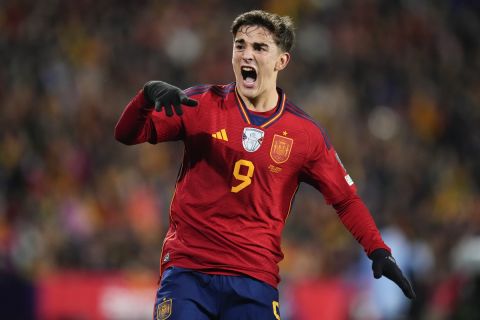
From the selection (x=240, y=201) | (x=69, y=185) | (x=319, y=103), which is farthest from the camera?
(x=319, y=103)

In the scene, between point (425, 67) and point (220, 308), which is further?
point (425, 67)

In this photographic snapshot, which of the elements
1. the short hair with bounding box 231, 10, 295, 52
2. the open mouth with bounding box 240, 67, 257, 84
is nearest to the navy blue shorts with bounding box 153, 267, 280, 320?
the open mouth with bounding box 240, 67, 257, 84

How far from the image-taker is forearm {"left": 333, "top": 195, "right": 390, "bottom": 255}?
509cm

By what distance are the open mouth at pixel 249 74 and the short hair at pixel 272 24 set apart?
0.20m

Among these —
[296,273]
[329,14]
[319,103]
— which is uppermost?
[329,14]

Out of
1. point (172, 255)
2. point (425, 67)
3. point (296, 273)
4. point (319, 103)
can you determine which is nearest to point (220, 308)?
point (172, 255)

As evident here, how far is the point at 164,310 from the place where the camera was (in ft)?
15.5

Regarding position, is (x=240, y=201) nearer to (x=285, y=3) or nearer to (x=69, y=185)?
(x=69, y=185)

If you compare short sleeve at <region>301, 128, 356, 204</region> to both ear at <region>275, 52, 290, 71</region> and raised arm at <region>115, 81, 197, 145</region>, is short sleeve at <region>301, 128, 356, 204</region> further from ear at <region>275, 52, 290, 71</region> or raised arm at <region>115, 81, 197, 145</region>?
raised arm at <region>115, 81, 197, 145</region>

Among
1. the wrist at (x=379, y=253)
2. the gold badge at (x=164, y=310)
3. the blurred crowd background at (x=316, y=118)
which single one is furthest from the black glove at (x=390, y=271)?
the blurred crowd background at (x=316, y=118)

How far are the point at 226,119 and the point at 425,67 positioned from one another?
10.6m

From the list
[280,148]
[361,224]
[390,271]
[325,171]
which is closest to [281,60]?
[280,148]

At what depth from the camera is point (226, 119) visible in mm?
4945

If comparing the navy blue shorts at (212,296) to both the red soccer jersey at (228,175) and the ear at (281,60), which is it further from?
the ear at (281,60)
